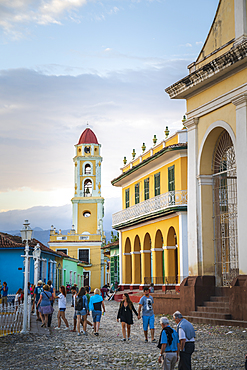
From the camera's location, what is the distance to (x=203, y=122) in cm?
1689

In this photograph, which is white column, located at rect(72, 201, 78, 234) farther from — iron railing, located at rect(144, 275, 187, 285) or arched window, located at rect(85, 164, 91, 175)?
iron railing, located at rect(144, 275, 187, 285)

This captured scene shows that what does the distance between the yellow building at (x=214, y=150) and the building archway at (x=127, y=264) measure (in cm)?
1616

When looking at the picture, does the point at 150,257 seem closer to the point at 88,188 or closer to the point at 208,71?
the point at 208,71

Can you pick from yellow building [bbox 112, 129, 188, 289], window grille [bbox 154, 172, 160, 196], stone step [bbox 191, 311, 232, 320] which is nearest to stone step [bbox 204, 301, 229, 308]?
stone step [bbox 191, 311, 232, 320]

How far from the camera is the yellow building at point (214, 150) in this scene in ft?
51.1

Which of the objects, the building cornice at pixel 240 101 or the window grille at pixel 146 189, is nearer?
the building cornice at pixel 240 101

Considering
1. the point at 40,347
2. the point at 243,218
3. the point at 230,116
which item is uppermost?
the point at 230,116

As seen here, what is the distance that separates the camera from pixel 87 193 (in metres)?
64.6

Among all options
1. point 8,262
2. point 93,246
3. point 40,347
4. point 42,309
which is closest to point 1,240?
point 8,262

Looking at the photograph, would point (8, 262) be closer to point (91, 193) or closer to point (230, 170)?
point (230, 170)

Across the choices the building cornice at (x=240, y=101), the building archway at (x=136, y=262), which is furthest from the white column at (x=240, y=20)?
the building archway at (x=136, y=262)

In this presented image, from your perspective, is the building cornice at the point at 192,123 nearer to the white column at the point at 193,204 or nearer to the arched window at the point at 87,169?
the white column at the point at 193,204

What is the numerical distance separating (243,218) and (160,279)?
37.7 ft

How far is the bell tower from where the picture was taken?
6384 centimetres
